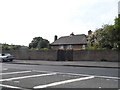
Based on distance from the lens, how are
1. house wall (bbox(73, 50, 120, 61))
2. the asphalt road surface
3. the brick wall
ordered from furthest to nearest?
1. the brick wall
2. house wall (bbox(73, 50, 120, 61))
3. the asphalt road surface

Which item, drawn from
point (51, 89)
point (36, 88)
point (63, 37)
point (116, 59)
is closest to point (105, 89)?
point (51, 89)

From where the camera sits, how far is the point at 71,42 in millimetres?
66812

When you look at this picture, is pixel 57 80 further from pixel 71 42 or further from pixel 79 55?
pixel 71 42

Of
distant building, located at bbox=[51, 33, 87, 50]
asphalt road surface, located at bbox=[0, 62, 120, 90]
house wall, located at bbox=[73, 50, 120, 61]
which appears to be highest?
distant building, located at bbox=[51, 33, 87, 50]

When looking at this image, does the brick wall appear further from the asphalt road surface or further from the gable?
the gable

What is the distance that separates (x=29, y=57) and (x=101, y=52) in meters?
14.9

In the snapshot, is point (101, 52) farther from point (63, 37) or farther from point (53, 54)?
point (63, 37)

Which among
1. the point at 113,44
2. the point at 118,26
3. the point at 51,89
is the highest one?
the point at 118,26

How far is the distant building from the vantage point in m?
64.6

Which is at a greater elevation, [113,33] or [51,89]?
[113,33]

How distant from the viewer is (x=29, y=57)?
4272cm

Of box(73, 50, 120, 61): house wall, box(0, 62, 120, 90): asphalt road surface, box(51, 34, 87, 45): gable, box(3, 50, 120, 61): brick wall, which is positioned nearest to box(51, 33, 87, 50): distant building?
box(51, 34, 87, 45): gable

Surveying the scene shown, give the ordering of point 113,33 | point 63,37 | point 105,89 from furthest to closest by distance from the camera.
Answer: point 63,37 < point 113,33 < point 105,89

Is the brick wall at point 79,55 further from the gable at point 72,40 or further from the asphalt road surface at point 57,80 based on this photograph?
the gable at point 72,40
